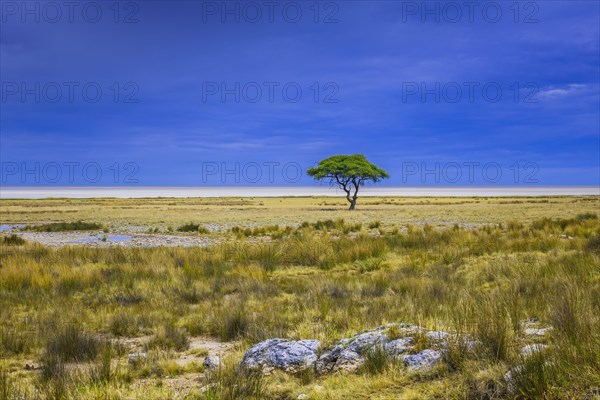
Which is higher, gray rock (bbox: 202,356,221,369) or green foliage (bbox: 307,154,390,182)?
green foliage (bbox: 307,154,390,182)

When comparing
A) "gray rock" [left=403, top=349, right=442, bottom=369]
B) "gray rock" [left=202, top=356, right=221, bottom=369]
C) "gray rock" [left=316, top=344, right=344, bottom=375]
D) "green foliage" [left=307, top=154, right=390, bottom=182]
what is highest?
"green foliage" [left=307, top=154, right=390, bottom=182]

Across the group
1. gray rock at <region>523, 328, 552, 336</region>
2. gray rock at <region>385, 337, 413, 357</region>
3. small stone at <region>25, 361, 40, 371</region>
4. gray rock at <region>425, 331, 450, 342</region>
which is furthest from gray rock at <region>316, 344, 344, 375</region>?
small stone at <region>25, 361, 40, 371</region>

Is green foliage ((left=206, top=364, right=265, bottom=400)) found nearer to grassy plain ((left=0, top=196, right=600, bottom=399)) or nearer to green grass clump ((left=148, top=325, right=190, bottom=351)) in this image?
grassy plain ((left=0, top=196, right=600, bottom=399))

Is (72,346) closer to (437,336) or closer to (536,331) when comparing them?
(437,336)

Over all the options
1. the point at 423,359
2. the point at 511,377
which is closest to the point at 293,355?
the point at 423,359

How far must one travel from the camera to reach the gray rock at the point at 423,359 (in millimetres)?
5340

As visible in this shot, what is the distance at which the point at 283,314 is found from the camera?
29.1ft

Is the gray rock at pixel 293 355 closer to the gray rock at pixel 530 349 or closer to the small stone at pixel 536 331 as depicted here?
the gray rock at pixel 530 349

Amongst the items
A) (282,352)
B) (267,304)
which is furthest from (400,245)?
(282,352)

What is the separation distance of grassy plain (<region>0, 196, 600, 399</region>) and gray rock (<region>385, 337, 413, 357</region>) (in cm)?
31

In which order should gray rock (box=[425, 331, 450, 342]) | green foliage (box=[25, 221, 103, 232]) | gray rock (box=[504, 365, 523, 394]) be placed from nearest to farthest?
gray rock (box=[504, 365, 523, 394])
gray rock (box=[425, 331, 450, 342])
green foliage (box=[25, 221, 103, 232])

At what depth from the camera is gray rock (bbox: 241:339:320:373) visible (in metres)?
5.82

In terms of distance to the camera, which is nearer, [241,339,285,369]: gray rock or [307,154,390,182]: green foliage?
[241,339,285,369]: gray rock

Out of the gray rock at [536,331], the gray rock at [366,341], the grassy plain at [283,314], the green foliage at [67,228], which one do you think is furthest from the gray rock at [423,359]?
the green foliage at [67,228]
